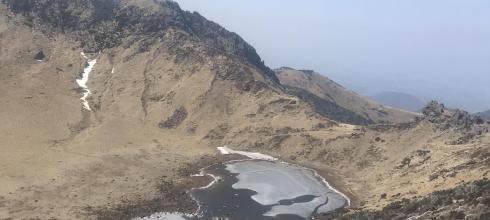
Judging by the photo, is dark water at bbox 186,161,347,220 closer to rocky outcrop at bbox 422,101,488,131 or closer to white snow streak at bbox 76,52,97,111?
rocky outcrop at bbox 422,101,488,131

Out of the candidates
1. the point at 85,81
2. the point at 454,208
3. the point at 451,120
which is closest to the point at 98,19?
the point at 85,81

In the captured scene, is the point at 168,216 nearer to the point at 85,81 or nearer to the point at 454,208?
the point at 454,208

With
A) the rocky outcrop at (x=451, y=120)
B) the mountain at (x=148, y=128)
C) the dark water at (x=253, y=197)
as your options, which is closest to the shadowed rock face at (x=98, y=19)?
the mountain at (x=148, y=128)

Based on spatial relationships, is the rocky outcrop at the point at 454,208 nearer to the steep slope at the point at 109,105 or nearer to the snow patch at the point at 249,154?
the steep slope at the point at 109,105

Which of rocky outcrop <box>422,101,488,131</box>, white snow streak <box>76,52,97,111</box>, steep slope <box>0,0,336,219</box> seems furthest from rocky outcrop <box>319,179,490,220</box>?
white snow streak <box>76,52,97,111</box>

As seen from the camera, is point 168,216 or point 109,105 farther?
point 109,105

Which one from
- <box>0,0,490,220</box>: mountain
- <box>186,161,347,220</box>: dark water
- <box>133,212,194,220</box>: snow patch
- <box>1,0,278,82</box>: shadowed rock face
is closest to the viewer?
<box>133,212,194,220</box>: snow patch

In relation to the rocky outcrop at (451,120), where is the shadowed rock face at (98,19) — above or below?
above
